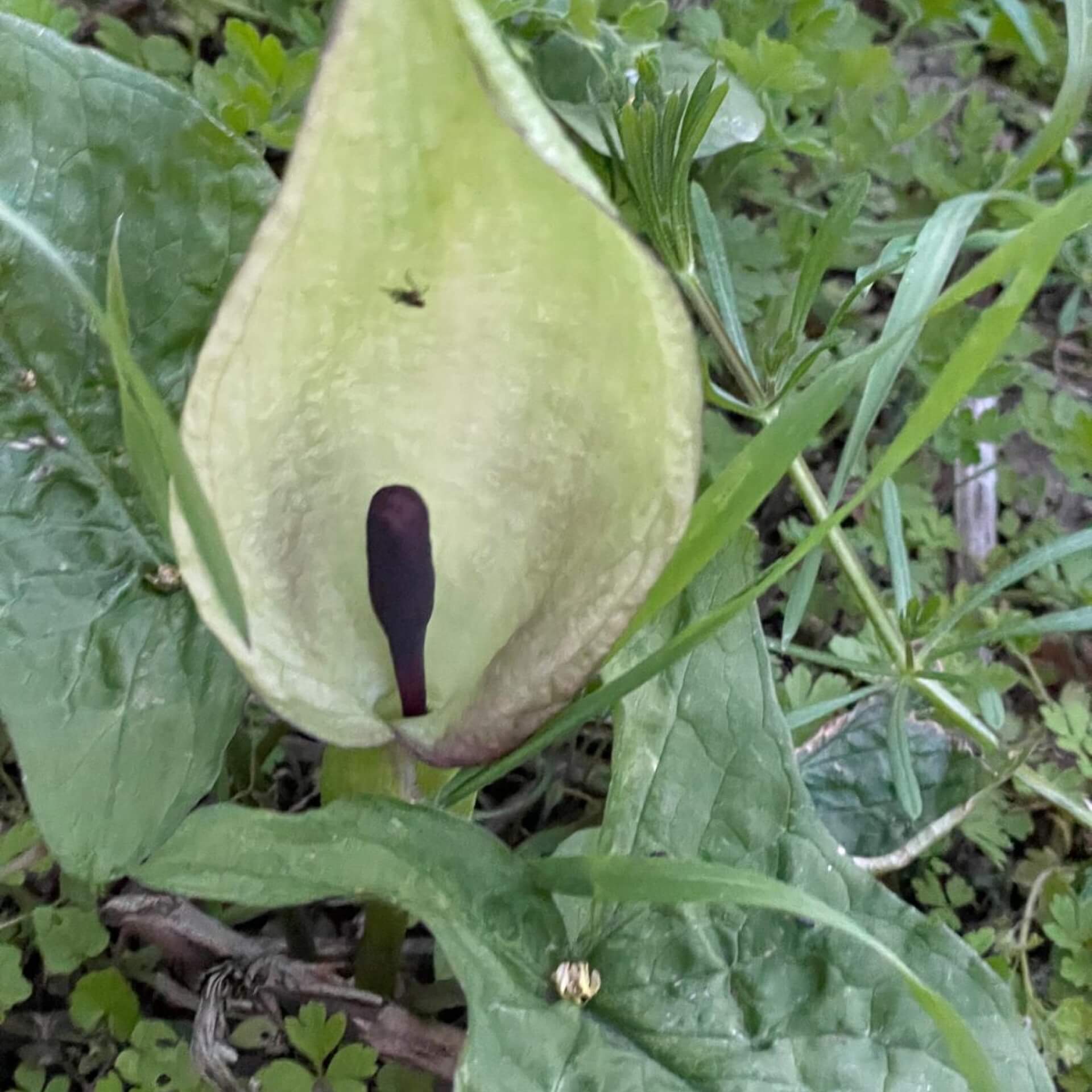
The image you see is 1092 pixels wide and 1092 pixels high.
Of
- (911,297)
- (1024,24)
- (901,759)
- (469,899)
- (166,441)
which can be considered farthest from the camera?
(1024,24)

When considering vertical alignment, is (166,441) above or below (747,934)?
above

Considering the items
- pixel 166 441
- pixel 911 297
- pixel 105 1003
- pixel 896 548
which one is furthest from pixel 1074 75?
pixel 105 1003

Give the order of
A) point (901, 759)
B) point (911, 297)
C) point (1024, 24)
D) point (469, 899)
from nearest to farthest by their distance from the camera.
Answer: point (469, 899) < point (911, 297) < point (901, 759) < point (1024, 24)

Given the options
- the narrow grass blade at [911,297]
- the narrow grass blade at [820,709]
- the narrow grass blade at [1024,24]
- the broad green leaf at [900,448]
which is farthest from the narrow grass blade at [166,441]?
the narrow grass blade at [1024,24]

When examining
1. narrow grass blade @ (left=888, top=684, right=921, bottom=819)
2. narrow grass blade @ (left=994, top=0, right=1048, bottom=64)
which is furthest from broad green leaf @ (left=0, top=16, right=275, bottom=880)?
narrow grass blade @ (left=994, top=0, right=1048, bottom=64)

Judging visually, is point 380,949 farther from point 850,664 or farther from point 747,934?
point 850,664

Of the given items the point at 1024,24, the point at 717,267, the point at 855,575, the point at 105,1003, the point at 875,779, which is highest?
the point at 1024,24

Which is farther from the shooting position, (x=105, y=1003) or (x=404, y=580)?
(x=105, y=1003)
